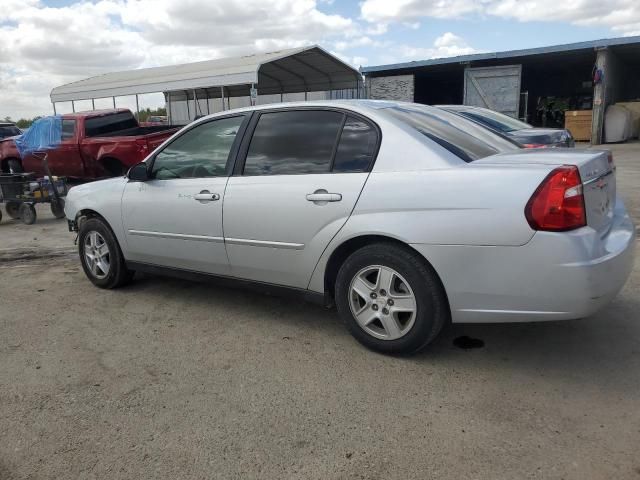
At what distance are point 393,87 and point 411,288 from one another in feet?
64.7

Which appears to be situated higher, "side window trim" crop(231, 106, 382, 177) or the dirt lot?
"side window trim" crop(231, 106, 382, 177)

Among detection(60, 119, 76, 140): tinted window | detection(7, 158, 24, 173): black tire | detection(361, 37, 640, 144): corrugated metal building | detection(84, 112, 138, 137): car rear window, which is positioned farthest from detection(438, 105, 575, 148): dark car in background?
detection(361, 37, 640, 144): corrugated metal building

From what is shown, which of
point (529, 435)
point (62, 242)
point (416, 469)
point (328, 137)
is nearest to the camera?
point (416, 469)

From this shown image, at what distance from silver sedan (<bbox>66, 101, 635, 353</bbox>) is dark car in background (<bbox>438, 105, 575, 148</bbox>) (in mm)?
3871

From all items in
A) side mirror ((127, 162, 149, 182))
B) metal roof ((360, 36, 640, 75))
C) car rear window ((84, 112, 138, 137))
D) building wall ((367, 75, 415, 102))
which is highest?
metal roof ((360, 36, 640, 75))

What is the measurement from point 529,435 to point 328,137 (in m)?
2.13

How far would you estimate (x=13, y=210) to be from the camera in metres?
9.51

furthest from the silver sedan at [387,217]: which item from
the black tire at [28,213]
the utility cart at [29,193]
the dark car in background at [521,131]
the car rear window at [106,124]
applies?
the car rear window at [106,124]

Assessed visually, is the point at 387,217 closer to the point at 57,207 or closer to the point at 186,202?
the point at 186,202

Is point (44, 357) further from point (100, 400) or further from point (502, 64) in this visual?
point (502, 64)

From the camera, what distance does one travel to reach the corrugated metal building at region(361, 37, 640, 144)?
19156 mm

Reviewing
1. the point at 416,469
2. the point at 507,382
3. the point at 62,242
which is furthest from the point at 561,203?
the point at 62,242

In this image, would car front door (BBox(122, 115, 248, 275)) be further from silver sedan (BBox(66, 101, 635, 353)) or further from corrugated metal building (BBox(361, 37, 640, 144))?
corrugated metal building (BBox(361, 37, 640, 144))

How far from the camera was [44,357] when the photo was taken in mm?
3576
